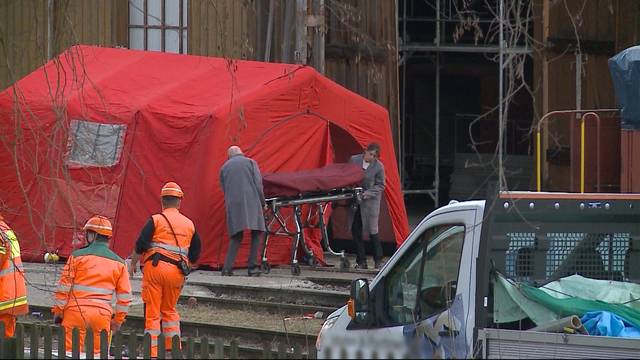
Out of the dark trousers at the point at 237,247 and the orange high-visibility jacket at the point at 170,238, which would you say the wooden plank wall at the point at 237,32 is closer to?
the dark trousers at the point at 237,247

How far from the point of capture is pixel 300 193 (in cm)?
1744

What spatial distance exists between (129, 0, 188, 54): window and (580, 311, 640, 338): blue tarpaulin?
1724cm

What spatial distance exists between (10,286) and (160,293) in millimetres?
1563

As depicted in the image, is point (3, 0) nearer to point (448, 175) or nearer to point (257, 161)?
point (257, 161)

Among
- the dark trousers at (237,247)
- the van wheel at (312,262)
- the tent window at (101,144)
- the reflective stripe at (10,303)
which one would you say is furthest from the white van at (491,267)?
the tent window at (101,144)

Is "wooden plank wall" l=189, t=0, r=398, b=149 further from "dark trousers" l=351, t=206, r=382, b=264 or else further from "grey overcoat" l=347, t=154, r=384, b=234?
"dark trousers" l=351, t=206, r=382, b=264

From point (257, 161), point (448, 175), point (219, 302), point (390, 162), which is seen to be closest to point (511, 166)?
point (448, 175)

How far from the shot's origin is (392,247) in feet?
65.0

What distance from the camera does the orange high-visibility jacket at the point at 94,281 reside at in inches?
393

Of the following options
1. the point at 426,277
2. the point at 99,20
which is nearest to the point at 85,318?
the point at 426,277

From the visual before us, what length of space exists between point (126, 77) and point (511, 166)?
39.8 feet

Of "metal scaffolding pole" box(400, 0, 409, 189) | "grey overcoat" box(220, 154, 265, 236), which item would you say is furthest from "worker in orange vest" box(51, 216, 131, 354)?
"metal scaffolding pole" box(400, 0, 409, 189)

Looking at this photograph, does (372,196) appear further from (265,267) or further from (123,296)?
(123,296)

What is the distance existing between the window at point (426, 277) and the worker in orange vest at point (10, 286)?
148 inches
